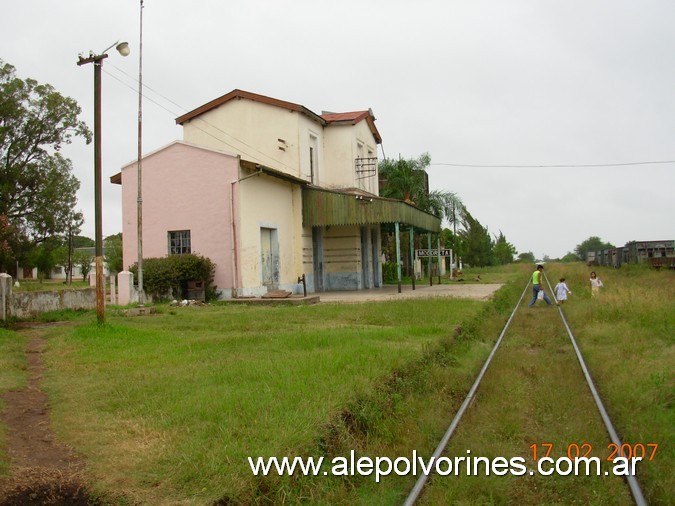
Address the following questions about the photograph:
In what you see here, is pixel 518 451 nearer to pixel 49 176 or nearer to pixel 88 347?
pixel 88 347

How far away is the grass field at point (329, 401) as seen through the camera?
16.1ft

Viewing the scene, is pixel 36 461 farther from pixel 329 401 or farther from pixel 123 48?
pixel 123 48

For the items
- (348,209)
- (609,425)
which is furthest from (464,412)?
(348,209)

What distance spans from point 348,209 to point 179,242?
683 cm

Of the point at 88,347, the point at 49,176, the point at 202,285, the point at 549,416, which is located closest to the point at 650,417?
the point at 549,416

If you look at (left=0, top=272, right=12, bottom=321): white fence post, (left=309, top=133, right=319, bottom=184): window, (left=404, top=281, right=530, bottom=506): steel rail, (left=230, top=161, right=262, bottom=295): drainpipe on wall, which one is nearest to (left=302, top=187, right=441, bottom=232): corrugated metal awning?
(left=309, top=133, right=319, bottom=184): window

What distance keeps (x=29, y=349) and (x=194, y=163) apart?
12.0 m

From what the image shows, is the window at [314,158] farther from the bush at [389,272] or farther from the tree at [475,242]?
the tree at [475,242]

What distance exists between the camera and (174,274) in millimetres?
20625

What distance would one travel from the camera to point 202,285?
21.2 metres

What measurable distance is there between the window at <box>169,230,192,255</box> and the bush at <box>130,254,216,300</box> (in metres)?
1.02

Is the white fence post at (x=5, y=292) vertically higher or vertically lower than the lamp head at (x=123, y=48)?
lower

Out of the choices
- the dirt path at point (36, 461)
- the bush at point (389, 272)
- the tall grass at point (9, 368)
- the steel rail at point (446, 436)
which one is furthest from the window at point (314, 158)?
the dirt path at point (36, 461)

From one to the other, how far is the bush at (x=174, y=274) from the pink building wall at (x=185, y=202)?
0.54 metres
